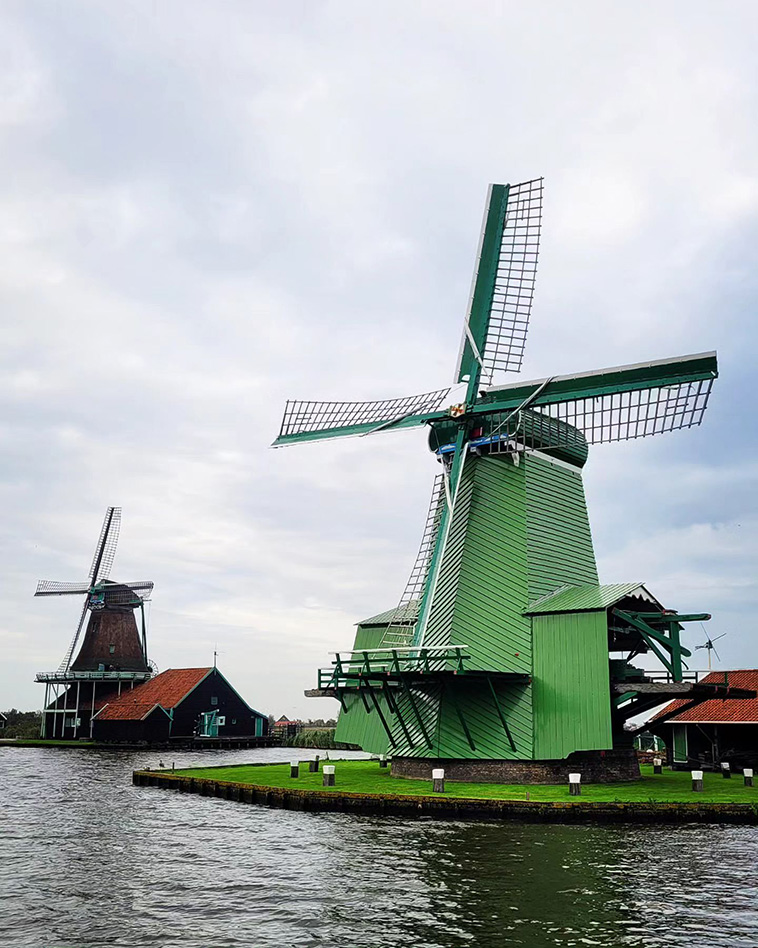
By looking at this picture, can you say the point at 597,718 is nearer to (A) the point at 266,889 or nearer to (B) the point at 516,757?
(B) the point at 516,757

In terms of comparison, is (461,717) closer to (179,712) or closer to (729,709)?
(729,709)

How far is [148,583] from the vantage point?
68.4 metres

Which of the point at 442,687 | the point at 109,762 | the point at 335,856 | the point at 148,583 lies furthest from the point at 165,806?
the point at 148,583

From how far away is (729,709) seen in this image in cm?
3195

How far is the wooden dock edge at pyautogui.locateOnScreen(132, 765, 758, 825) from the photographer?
2044 cm

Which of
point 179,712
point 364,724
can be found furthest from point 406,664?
point 179,712

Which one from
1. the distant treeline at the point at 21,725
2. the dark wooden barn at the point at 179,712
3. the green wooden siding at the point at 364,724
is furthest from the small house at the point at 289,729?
the green wooden siding at the point at 364,724

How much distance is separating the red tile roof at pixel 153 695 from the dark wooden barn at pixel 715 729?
35.6m

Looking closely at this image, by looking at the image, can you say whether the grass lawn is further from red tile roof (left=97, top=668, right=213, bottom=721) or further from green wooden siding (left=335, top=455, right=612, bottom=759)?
red tile roof (left=97, top=668, right=213, bottom=721)

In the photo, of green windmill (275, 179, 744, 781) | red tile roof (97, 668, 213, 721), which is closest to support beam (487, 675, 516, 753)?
green windmill (275, 179, 744, 781)

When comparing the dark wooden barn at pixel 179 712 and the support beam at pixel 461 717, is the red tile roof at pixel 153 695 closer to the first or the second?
the dark wooden barn at pixel 179 712

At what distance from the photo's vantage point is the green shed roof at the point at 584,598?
83.7 ft

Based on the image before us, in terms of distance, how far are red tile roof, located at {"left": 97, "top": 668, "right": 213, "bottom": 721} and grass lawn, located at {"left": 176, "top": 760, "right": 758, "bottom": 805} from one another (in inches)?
1182

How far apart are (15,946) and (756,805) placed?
1558 cm
